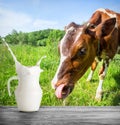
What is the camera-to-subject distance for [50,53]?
163cm

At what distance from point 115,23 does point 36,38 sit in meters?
0.39

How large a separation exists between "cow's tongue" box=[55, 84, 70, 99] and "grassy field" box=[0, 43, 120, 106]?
41 mm

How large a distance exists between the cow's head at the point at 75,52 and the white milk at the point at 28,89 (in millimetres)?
88

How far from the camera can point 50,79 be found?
1.60 meters

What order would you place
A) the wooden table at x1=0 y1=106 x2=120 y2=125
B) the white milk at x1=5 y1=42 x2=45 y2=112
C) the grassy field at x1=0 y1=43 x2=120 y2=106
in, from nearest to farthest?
1. the wooden table at x1=0 y1=106 x2=120 y2=125
2. the white milk at x1=5 y1=42 x2=45 y2=112
3. the grassy field at x1=0 y1=43 x2=120 y2=106

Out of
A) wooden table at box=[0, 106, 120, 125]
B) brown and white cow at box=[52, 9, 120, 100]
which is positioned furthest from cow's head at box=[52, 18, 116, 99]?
wooden table at box=[0, 106, 120, 125]

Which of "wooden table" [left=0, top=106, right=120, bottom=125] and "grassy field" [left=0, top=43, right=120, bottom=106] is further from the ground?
"grassy field" [left=0, top=43, right=120, bottom=106]

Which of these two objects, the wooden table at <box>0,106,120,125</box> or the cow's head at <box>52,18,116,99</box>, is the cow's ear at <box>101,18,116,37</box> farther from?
the wooden table at <box>0,106,120,125</box>

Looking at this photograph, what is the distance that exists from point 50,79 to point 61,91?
10 centimetres

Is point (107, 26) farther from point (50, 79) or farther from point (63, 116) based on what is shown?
point (63, 116)

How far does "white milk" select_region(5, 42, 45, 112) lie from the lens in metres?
1.49

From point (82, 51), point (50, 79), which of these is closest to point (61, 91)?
point (50, 79)

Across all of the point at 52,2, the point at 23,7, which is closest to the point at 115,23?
the point at 52,2

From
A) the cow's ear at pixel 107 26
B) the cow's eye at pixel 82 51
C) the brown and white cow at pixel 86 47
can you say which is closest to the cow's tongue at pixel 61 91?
the brown and white cow at pixel 86 47
